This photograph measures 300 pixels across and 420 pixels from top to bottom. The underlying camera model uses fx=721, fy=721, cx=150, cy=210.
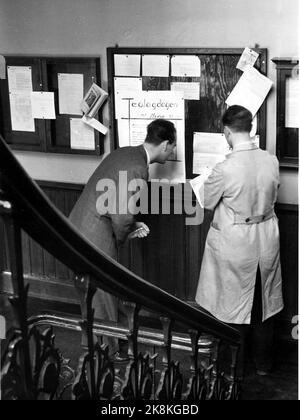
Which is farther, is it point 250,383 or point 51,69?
point 51,69

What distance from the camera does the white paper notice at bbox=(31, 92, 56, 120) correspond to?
4.31 m

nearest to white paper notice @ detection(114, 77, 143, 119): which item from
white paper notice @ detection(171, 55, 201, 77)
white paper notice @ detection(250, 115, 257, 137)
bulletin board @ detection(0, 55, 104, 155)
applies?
bulletin board @ detection(0, 55, 104, 155)

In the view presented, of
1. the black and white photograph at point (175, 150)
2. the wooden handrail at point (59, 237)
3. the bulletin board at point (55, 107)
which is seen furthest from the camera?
the bulletin board at point (55, 107)

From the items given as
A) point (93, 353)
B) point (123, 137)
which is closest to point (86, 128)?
point (123, 137)

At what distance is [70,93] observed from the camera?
4.25 meters

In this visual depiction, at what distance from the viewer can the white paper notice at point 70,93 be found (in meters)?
4.21

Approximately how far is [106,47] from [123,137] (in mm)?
515

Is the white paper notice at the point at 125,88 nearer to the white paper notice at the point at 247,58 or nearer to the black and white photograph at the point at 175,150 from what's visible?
the black and white photograph at the point at 175,150

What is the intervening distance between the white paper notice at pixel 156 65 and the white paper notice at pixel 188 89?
0.09 m

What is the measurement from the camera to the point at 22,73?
171 inches

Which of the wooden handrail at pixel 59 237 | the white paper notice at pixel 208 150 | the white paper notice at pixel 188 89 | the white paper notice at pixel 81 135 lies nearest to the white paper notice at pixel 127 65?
the white paper notice at pixel 188 89

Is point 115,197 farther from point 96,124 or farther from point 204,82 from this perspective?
point 204,82

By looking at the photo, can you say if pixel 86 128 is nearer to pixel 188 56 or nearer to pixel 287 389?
pixel 188 56
